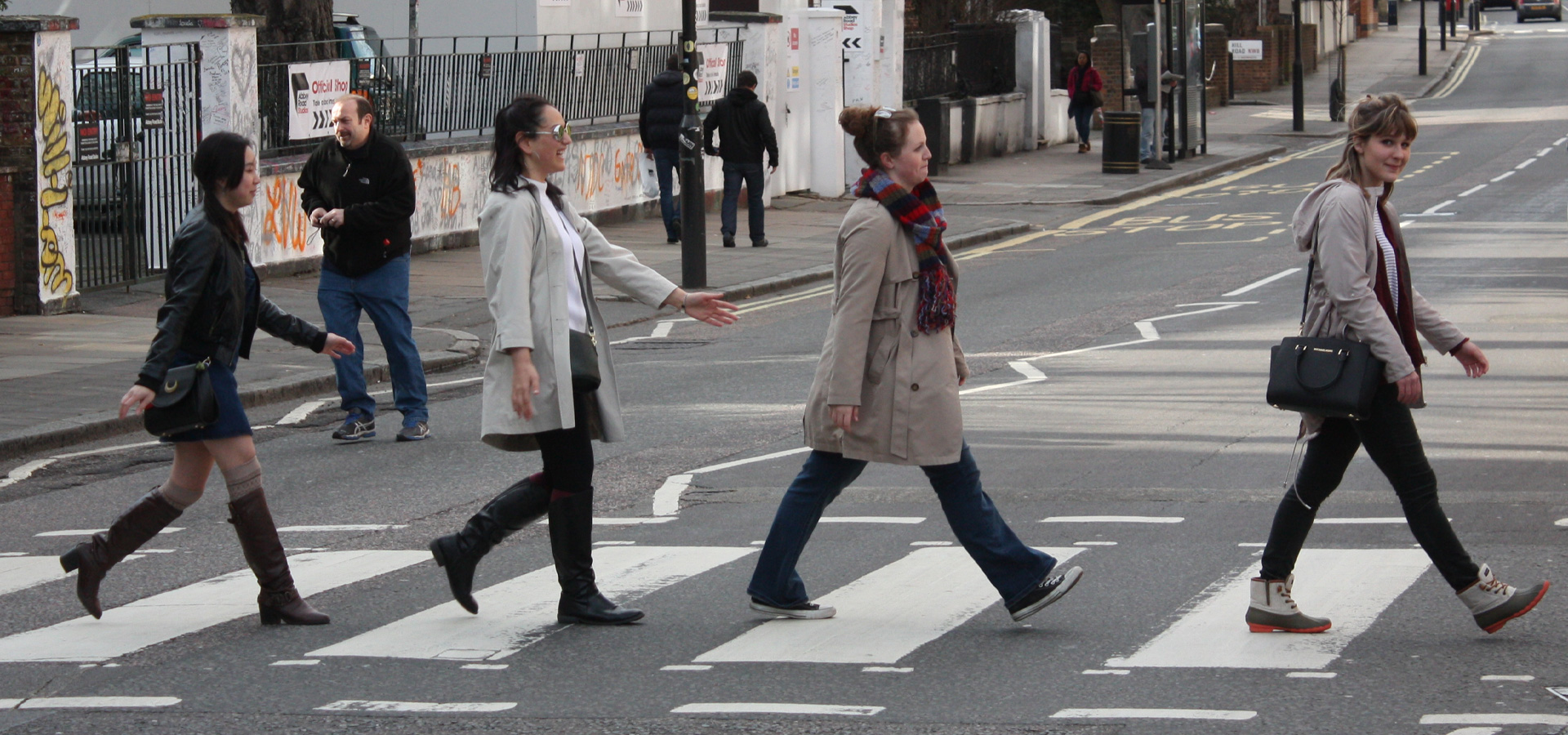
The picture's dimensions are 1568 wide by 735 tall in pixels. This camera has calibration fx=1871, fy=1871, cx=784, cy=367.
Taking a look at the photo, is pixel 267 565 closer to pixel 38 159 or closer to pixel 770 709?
pixel 770 709

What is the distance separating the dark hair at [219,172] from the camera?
6.23 meters

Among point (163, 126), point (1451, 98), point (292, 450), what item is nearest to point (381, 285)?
point (292, 450)

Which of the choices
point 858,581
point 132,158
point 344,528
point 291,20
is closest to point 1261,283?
point 132,158

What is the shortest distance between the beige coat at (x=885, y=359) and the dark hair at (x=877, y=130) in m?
0.16

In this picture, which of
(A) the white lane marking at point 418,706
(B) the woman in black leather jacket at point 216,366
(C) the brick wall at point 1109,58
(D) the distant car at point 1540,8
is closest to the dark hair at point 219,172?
(B) the woman in black leather jacket at point 216,366

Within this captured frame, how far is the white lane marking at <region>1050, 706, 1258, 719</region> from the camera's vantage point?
5.06 meters

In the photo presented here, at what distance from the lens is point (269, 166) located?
17828mm

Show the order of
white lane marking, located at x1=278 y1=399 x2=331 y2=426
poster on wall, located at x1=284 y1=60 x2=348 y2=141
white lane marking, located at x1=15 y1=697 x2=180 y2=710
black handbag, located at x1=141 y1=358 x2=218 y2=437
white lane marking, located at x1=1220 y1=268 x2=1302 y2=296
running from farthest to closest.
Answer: poster on wall, located at x1=284 y1=60 x2=348 y2=141 < white lane marking, located at x1=1220 y1=268 x2=1302 y2=296 < white lane marking, located at x1=278 y1=399 x2=331 y2=426 < black handbag, located at x1=141 y1=358 x2=218 y2=437 < white lane marking, located at x1=15 y1=697 x2=180 y2=710

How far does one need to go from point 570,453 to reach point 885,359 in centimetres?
109

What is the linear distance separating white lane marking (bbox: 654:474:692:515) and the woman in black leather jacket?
2.22m

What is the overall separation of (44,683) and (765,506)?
3.40m

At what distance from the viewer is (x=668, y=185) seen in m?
20.8

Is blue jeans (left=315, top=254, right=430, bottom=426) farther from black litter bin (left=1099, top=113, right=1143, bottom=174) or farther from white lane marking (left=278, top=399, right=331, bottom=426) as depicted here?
black litter bin (left=1099, top=113, right=1143, bottom=174)

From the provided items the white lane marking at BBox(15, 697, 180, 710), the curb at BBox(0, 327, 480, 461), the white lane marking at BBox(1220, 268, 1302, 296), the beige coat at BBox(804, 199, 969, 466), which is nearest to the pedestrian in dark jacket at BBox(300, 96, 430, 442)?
the curb at BBox(0, 327, 480, 461)
